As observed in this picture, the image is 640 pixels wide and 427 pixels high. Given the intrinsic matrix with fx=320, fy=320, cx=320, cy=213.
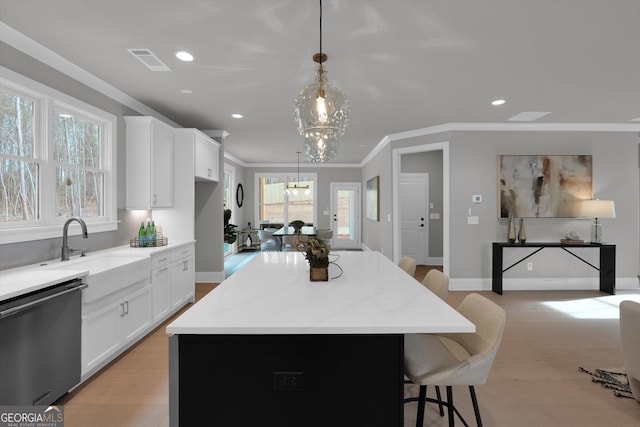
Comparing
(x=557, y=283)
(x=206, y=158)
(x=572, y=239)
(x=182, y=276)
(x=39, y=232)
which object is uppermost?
(x=206, y=158)

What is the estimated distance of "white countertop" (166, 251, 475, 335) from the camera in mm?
1202

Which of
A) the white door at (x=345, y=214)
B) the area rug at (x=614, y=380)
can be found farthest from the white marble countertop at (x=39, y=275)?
the white door at (x=345, y=214)

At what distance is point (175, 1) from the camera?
6.31 ft

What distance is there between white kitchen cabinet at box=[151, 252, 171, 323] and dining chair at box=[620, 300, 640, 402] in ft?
12.3

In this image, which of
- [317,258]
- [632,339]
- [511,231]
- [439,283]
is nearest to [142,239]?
[317,258]

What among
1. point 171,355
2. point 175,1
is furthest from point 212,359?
point 175,1

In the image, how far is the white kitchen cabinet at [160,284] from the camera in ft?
10.6

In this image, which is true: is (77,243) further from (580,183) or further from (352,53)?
(580,183)

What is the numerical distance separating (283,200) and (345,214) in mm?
1891

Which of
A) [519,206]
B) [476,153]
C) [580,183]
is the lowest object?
[519,206]

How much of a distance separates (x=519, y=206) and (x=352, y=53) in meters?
3.74

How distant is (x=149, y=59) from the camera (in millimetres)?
2695

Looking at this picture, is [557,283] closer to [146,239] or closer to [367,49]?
[367,49]

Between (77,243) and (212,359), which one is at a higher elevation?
(77,243)
